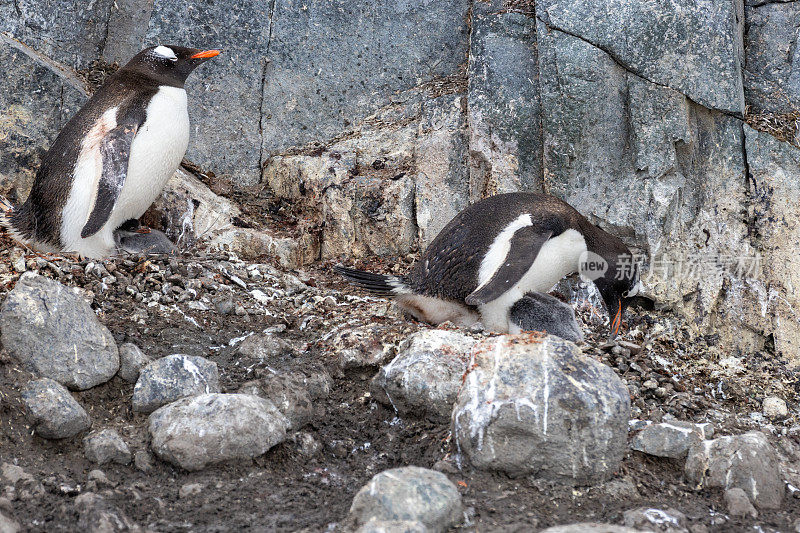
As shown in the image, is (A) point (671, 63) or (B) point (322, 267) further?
(B) point (322, 267)

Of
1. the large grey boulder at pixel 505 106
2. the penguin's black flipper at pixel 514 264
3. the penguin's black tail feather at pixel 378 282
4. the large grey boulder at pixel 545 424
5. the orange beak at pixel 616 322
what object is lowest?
the large grey boulder at pixel 545 424

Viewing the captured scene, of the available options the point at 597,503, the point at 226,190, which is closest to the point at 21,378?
the point at 597,503

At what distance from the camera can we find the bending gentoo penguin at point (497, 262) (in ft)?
12.8

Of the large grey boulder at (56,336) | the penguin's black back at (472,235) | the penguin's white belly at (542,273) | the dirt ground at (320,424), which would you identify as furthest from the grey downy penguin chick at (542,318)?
the large grey boulder at (56,336)

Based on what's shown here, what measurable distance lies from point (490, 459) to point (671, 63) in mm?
3011

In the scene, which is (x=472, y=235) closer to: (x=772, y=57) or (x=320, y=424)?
(x=320, y=424)

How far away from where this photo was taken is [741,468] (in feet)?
8.98

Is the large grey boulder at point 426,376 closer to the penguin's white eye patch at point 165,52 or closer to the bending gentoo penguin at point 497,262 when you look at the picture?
the bending gentoo penguin at point 497,262

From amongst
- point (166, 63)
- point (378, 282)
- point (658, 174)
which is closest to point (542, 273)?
point (378, 282)

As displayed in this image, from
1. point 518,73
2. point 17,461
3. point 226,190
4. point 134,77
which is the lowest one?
point 17,461

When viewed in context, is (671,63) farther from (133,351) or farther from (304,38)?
(133,351)

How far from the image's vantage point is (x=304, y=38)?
541 cm

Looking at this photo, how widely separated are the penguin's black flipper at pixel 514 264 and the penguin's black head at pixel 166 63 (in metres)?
2.25

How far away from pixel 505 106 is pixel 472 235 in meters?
1.27
